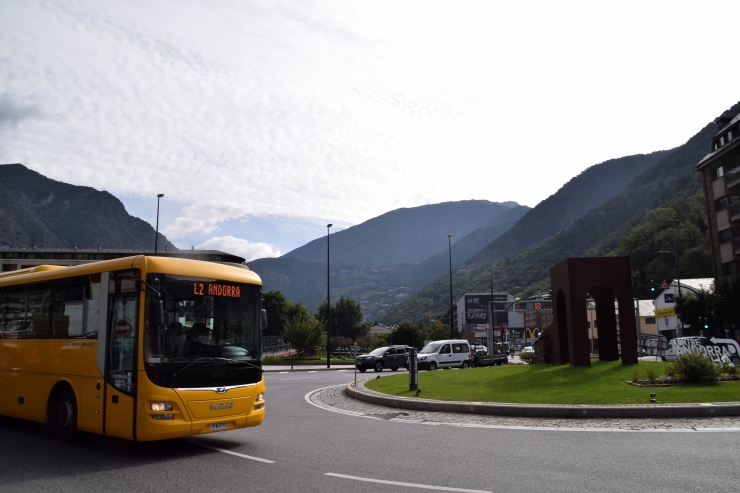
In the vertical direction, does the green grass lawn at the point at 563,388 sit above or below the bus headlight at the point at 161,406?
below

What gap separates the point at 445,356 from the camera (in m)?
32.7

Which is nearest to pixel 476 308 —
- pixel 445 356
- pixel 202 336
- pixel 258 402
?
pixel 445 356

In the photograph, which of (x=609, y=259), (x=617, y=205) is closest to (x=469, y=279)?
(x=617, y=205)

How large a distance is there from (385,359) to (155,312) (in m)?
27.4

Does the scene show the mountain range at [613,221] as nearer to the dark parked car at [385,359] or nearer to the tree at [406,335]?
the tree at [406,335]

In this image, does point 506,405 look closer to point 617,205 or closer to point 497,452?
point 497,452

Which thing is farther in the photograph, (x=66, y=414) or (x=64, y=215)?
(x=64, y=215)

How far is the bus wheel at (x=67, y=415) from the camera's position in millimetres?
9281

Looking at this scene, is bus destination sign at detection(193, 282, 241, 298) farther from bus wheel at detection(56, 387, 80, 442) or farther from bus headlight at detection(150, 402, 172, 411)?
bus wheel at detection(56, 387, 80, 442)

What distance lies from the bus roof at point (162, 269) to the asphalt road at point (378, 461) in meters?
2.67

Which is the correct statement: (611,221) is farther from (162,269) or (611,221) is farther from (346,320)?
(162,269)

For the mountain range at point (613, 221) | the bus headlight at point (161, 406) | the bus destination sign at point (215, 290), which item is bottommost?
the bus headlight at point (161, 406)

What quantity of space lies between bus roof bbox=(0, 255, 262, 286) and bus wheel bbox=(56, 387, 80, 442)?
78.8 inches

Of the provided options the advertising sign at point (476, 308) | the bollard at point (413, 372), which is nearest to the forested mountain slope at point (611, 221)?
the advertising sign at point (476, 308)
